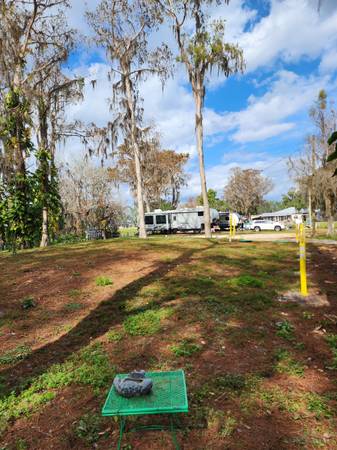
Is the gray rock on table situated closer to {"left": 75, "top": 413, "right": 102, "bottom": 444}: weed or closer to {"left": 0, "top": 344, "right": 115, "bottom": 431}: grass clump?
{"left": 75, "top": 413, "right": 102, "bottom": 444}: weed

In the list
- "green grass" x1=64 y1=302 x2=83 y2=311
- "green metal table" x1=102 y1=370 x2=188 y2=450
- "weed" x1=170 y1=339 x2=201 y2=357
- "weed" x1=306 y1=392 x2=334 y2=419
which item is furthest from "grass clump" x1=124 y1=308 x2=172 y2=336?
"weed" x1=306 y1=392 x2=334 y2=419

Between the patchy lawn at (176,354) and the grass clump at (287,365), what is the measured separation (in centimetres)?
2

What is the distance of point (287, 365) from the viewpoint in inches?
140

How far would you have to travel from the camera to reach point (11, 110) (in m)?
15.4

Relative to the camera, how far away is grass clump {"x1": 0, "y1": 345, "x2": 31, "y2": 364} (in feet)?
12.9

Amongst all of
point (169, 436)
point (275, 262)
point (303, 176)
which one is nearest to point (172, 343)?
point (169, 436)

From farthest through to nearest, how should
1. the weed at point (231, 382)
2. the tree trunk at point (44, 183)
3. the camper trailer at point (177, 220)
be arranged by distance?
1. the camper trailer at point (177, 220)
2. the tree trunk at point (44, 183)
3. the weed at point (231, 382)

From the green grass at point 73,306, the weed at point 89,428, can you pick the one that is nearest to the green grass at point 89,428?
the weed at point 89,428

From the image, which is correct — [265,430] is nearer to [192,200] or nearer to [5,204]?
[5,204]

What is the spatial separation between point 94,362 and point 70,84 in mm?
18102

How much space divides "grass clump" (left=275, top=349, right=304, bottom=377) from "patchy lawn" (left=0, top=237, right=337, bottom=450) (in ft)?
0.06

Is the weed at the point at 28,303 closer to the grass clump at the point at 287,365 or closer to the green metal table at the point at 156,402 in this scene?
the green metal table at the point at 156,402

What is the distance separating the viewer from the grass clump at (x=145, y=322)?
14.9 feet

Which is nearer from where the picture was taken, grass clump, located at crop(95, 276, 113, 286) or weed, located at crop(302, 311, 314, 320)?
weed, located at crop(302, 311, 314, 320)
